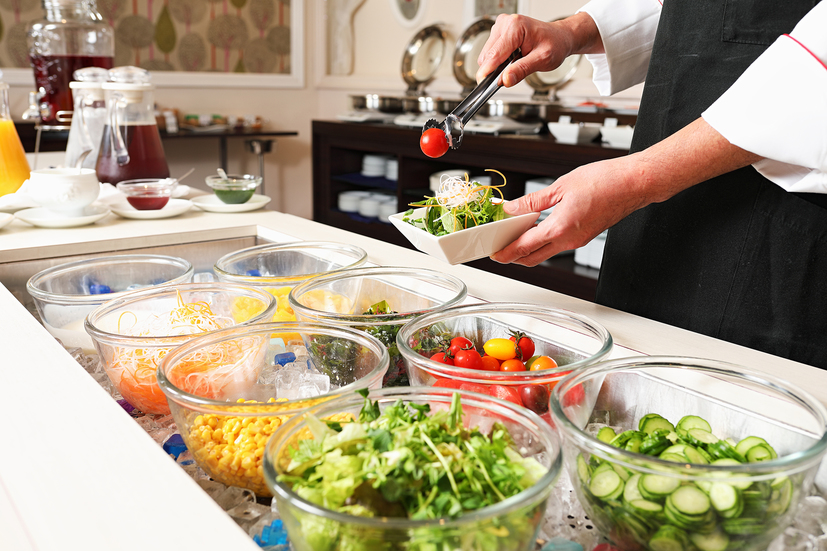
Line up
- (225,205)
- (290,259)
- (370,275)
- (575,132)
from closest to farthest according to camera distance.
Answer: (370,275)
(290,259)
(225,205)
(575,132)

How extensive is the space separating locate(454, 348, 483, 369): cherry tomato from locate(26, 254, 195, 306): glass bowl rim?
457 millimetres

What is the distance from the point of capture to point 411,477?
463mm

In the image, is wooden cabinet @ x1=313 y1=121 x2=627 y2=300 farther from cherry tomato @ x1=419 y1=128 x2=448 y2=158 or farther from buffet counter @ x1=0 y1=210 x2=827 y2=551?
buffet counter @ x1=0 y1=210 x2=827 y2=551

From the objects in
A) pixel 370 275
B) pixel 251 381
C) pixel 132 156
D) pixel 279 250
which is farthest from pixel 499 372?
pixel 132 156

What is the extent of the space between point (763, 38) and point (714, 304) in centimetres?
43

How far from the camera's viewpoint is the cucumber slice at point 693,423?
0.63m

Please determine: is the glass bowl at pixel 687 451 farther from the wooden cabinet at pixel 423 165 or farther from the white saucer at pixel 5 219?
the wooden cabinet at pixel 423 165

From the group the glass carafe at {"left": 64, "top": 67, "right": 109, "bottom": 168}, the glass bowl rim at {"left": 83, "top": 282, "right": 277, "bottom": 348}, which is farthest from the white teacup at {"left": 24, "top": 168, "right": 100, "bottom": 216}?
the glass bowl rim at {"left": 83, "top": 282, "right": 277, "bottom": 348}

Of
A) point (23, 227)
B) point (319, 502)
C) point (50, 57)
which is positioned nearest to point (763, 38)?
point (319, 502)

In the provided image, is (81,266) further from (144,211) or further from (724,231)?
(724,231)

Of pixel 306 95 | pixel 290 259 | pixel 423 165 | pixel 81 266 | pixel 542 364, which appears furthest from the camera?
pixel 306 95

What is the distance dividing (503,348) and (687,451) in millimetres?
261

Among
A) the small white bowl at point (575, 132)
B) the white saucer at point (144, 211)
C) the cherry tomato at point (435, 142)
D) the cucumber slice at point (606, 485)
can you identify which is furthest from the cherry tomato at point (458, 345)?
the small white bowl at point (575, 132)

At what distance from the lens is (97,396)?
2.11 ft
